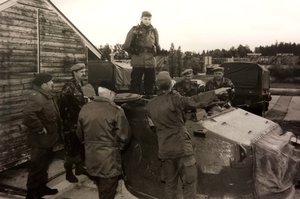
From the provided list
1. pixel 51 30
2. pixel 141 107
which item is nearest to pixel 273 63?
pixel 51 30

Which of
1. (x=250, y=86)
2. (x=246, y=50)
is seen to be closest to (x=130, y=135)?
(x=250, y=86)

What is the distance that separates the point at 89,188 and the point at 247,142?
315 cm

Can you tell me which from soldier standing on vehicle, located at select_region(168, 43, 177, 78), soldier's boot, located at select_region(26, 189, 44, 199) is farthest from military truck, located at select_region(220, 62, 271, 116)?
soldier's boot, located at select_region(26, 189, 44, 199)

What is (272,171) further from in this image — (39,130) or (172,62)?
(172,62)

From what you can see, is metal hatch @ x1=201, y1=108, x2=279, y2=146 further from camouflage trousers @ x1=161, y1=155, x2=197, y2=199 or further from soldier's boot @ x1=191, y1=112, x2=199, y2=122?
camouflage trousers @ x1=161, y1=155, x2=197, y2=199

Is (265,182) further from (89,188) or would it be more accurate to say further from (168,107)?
(89,188)

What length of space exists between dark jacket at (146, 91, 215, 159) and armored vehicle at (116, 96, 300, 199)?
323mm

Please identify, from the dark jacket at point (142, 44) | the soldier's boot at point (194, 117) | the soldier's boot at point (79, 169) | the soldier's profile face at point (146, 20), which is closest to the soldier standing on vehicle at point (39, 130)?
the soldier's boot at point (79, 169)

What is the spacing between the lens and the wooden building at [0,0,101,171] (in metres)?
7.76

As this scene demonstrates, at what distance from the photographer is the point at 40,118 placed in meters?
5.80

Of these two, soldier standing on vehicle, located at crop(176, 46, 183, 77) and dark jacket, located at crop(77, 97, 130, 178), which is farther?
soldier standing on vehicle, located at crop(176, 46, 183, 77)

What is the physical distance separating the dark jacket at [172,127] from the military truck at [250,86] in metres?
13.5

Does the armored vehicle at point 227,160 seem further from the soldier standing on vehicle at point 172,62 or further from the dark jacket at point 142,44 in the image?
the soldier standing on vehicle at point 172,62

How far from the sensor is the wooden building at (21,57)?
776 centimetres
